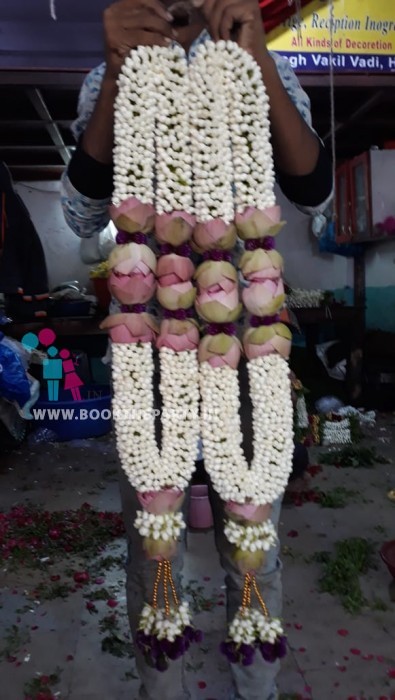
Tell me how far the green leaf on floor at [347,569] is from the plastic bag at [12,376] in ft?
5.62

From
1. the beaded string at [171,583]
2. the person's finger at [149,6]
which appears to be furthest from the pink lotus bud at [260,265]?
the beaded string at [171,583]

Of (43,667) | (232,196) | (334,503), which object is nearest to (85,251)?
(334,503)

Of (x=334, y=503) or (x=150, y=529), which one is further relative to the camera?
(x=334, y=503)

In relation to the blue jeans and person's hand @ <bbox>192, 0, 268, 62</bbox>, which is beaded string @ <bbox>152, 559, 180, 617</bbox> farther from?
person's hand @ <bbox>192, 0, 268, 62</bbox>

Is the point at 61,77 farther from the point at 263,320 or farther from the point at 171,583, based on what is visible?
the point at 171,583

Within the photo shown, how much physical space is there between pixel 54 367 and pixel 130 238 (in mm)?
2950

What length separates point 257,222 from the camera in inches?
38.2

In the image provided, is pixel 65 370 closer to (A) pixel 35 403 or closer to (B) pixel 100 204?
(A) pixel 35 403

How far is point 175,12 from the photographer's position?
0.94 metres

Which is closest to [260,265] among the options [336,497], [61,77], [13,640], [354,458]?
[13,640]

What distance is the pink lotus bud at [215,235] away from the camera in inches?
37.9

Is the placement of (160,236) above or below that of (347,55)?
below

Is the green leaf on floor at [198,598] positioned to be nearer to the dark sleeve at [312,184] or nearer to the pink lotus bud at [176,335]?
the pink lotus bud at [176,335]

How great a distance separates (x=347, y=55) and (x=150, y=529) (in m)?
2.58
